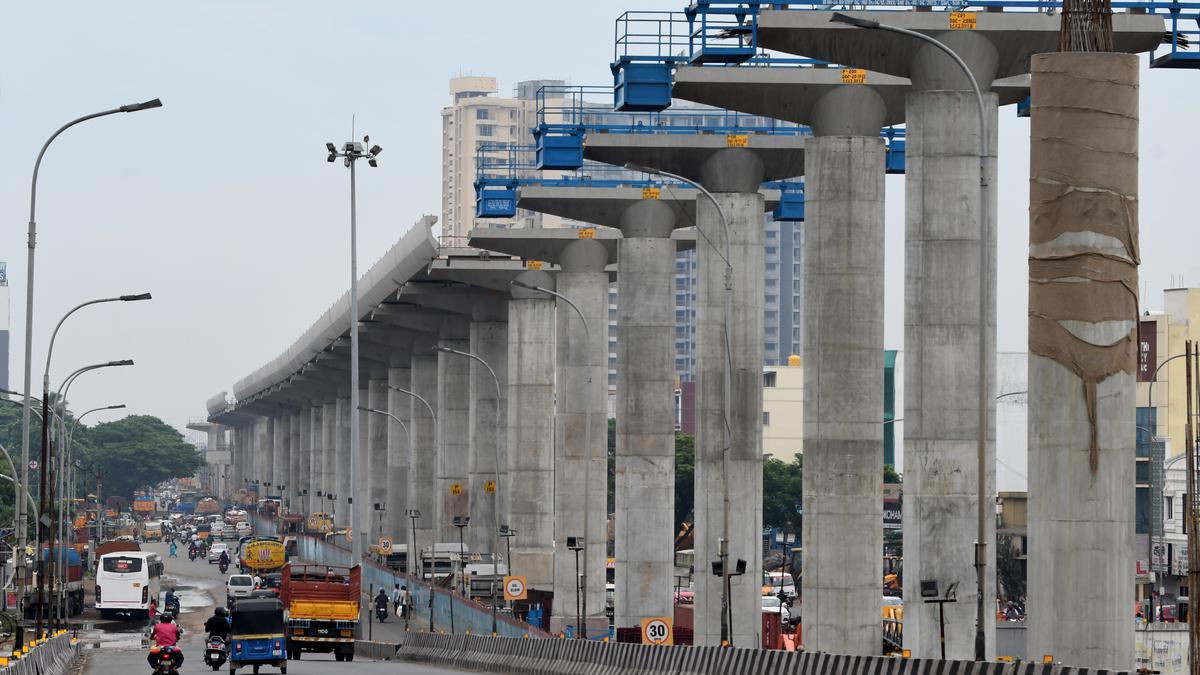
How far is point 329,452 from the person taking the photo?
178750 mm

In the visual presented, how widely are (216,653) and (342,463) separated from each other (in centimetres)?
11749

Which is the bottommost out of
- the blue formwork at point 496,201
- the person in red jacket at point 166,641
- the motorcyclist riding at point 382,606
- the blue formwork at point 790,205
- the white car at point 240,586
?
the motorcyclist riding at point 382,606

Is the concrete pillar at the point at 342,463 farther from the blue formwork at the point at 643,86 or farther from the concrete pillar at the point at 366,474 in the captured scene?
the blue formwork at the point at 643,86

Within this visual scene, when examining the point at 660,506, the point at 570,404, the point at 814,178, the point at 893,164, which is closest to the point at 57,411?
the point at 570,404

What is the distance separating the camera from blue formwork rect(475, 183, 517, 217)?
72688 mm

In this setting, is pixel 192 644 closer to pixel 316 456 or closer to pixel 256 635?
pixel 256 635

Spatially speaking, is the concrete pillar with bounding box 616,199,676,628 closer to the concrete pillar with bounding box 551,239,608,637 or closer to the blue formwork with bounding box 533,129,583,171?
the blue formwork with bounding box 533,129,583,171

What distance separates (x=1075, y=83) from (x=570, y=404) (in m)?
54.1

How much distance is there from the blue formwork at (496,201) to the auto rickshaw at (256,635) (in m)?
32.5

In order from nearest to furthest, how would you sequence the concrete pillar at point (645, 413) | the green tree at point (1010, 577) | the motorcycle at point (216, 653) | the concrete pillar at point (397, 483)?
the motorcycle at point (216, 653) → the concrete pillar at point (645, 413) → the green tree at point (1010, 577) → the concrete pillar at point (397, 483)

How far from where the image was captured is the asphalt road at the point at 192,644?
154 feet

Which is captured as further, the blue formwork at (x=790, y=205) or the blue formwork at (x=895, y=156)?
the blue formwork at (x=790, y=205)

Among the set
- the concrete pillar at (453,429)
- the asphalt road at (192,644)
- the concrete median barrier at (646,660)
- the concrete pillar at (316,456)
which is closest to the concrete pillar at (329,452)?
the concrete pillar at (316,456)

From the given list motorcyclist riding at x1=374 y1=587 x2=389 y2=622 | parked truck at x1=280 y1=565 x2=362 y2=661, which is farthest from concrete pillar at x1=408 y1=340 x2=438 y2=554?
parked truck at x1=280 y1=565 x2=362 y2=661
